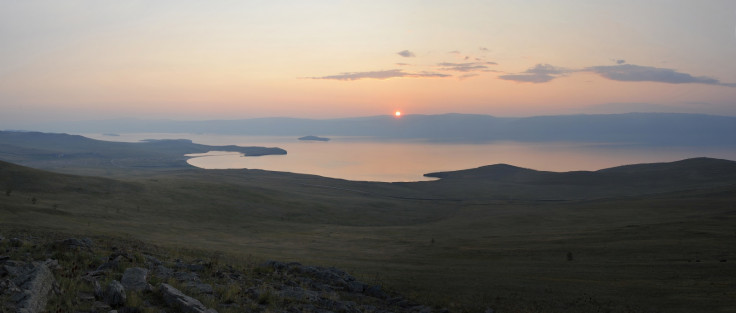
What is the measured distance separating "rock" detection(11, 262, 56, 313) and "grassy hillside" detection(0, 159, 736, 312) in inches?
471

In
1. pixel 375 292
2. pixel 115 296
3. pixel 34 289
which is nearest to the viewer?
pixel 34 289

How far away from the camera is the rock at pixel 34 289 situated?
8.48 meters

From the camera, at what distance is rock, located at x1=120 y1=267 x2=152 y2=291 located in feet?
36.6

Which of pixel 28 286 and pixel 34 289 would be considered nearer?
pixel 34 289

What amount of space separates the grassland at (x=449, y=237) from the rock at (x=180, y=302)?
367 inches

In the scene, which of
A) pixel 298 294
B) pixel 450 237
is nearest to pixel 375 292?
pixel 298 294

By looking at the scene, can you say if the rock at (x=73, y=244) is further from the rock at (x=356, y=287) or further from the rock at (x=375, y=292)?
the rock at (x=375, y=292)

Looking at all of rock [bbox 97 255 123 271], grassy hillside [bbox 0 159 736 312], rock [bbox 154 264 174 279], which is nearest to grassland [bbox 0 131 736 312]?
grassy hillside [bbox 0 159 736 312]

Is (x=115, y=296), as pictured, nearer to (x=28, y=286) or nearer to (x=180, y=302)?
(x=180, y=302)

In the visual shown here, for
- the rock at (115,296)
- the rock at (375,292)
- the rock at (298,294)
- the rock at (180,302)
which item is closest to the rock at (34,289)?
the rock at (115,296)

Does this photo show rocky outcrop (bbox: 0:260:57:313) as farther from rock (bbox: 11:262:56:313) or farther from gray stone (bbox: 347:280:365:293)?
gray stone (bbox: 347:280:365:293)

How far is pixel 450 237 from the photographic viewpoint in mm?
40812

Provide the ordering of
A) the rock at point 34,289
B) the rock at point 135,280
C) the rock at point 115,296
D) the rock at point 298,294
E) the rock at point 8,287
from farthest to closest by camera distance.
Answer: the rock at point 298,294
the rock at point 135,280
the rock at point 115,296
the rock at point 8,287
the rock at point 34,289

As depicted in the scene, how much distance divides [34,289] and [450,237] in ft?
Result: 115
